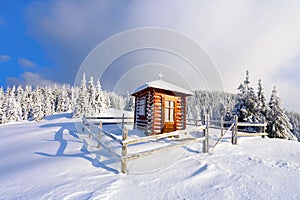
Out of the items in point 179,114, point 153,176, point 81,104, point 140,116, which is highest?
point 81,104

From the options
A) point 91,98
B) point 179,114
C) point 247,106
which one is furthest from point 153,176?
point 91,98

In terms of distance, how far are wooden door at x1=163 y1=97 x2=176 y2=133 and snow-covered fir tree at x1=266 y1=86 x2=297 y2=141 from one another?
48.7 feet

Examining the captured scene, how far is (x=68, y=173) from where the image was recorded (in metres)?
4.80

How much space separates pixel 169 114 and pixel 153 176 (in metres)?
7.36

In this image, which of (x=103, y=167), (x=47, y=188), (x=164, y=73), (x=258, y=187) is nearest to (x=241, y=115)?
(x=164, y=73)

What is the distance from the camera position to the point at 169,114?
39.2 feet

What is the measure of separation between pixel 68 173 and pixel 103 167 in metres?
1.06

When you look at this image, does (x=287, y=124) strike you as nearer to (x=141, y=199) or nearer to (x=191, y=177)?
(x=191, y=177)

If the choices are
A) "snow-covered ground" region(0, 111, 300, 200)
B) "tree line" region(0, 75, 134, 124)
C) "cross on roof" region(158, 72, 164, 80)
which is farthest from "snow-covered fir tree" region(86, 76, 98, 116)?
"snow-covered ground" region(0, 111, 300, 200)

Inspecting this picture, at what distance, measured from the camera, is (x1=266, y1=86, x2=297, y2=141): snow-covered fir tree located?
18991 millimetres

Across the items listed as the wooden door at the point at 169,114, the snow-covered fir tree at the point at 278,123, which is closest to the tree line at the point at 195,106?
the snow-covered fir tree at the point at 278,123

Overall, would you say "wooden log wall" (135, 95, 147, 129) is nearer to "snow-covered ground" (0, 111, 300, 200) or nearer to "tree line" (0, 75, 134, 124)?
"snow-covered ground" (0, 111, 300, 200)

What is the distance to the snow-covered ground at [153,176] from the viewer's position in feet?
12.6

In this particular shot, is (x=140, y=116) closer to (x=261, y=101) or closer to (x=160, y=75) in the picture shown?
(x=160, y=75)
